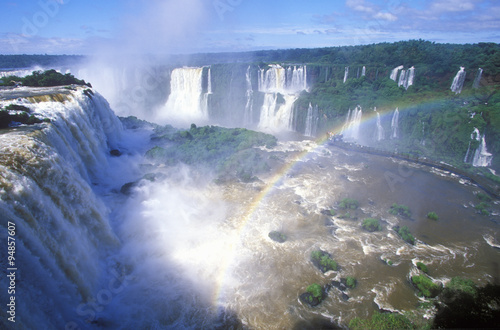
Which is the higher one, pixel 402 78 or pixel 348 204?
pixel 402 78

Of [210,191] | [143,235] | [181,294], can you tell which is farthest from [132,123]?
[181,294]

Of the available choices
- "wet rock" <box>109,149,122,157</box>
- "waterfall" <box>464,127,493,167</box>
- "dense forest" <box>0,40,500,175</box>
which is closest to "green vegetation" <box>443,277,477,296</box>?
"dense forest" <box>0,40,500,175</box>

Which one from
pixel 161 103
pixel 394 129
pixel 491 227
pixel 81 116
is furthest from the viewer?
pixel 161 103

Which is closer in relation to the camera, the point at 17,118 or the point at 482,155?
the point at 17,118

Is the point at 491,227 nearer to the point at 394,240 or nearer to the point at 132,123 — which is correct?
the point at 394,240

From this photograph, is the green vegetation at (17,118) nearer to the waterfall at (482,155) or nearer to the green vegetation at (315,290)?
the green vegetation at (315,290)

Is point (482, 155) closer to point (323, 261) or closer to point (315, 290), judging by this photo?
point (323, 261)

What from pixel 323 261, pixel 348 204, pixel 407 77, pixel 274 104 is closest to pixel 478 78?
pixel 407 77
